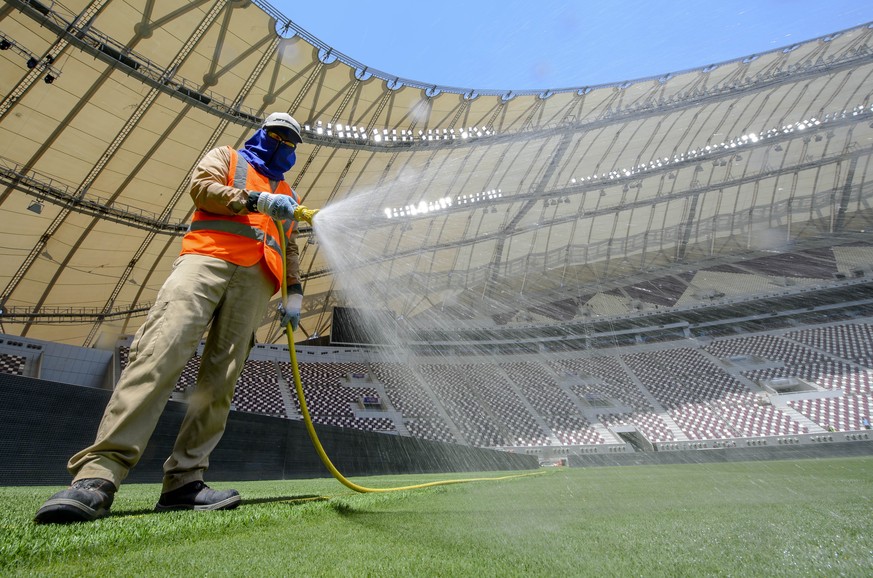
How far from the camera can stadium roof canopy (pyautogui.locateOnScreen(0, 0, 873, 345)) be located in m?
12.4

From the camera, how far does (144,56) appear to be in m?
12.3

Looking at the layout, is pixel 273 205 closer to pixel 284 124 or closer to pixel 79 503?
pixel 284 124

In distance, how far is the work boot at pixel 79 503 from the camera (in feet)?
4.53

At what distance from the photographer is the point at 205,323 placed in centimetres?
194

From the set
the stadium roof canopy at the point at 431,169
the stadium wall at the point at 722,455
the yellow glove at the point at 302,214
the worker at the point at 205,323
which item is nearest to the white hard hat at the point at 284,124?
the worker at the point at 205,323

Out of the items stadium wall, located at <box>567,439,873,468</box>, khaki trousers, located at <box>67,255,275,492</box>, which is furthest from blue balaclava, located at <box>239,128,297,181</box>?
stadium wall, located at <box>567,439,873,468</box>

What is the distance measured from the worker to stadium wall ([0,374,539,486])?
169 inches

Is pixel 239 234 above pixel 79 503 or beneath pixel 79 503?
above

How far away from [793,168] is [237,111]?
86.0ft

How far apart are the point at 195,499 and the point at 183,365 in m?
0.53

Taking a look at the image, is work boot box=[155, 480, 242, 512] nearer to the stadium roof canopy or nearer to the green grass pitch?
the green grass pitch

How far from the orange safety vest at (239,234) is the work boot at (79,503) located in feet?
2.97

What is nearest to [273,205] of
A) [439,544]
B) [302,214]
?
[302,214]

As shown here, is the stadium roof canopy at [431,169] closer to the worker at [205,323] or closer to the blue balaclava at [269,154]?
the blue balaclava at [269,154]
